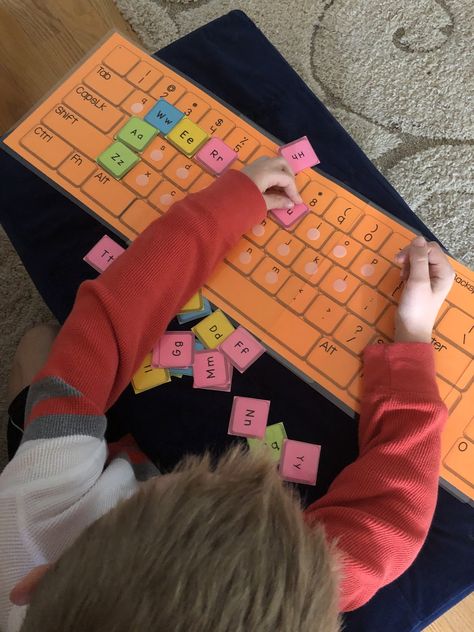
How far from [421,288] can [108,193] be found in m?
0.40

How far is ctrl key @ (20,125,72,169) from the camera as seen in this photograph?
2.46ft

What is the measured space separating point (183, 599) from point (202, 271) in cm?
37

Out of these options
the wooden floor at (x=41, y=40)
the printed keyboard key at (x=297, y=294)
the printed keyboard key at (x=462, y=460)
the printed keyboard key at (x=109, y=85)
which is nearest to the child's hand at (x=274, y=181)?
the printed keyboard key at (x=297, y=294)

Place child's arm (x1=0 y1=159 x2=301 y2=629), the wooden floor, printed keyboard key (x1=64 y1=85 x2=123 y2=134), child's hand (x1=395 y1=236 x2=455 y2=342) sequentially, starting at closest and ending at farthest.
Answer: child's arm (x1=0 y1=159 x2=301 y2=629) → child's hand (x1=395 y1=236 x2=455 y2=342) → printed keyboard key (x1=64 y1=85 x2=123 y2=134) → the wooden floor

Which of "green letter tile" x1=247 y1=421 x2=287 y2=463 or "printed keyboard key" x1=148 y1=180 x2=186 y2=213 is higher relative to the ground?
"printed keyboard key" x1=148 y1=180 x2=186 y2=213

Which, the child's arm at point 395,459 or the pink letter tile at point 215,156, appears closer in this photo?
the child's arm at point 395,459

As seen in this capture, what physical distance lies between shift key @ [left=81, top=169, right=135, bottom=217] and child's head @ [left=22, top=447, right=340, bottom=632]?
0.39 meters

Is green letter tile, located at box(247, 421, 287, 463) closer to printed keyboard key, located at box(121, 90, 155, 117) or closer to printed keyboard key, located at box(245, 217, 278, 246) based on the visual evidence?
printed keyboard key, located at box(245, 217, 278, 246)

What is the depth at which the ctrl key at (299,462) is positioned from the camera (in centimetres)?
65

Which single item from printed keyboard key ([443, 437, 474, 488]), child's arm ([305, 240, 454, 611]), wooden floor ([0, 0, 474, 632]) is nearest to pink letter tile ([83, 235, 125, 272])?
child's arm ([305, 240, 454, 611])

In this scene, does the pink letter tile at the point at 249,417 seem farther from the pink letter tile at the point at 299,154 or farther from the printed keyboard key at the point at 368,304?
the pink letter tile at the point at 299,154

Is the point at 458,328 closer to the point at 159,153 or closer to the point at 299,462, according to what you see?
the point at 299,462

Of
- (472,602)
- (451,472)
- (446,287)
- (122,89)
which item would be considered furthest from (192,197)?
(472,602)

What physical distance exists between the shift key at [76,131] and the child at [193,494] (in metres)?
0.16
